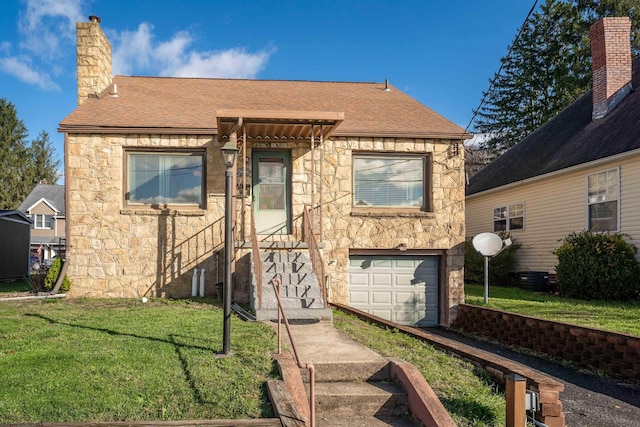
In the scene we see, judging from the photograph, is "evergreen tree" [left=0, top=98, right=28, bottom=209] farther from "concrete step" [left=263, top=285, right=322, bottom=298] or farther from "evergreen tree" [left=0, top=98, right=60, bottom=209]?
"concrete step" [left=263, top=285, right=322, bottom=298]

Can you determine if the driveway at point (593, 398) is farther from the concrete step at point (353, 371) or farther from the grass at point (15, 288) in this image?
the grass at point (15, 288)

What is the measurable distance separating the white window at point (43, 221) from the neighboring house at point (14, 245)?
1855cm

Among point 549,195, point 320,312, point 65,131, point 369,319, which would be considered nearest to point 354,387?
point 320,312

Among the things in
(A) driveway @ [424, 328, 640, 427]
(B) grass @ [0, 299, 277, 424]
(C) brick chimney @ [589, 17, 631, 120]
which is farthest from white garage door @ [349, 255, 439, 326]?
(C) brick chimney @ [589, 17, 631, 120]

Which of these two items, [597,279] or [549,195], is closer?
[597,279]

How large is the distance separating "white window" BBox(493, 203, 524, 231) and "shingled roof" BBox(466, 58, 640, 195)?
87cm

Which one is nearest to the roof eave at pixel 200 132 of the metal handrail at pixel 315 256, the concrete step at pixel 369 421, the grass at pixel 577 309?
the metal handrail at pixel 315 256

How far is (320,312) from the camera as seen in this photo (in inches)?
333

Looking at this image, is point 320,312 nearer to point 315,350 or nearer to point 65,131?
point 315,350

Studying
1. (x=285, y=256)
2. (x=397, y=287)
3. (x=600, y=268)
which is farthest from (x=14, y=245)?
(x=600, y=268)

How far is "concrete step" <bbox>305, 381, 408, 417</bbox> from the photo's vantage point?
507cm

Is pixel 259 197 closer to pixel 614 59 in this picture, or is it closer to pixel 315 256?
pixel 315 256

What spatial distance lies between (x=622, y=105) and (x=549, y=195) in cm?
315

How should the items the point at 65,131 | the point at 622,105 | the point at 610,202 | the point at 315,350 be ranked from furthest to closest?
1. the point at 622,105
2. the point at 610,202
3. the point at 65,131
4. the point at 315,350
